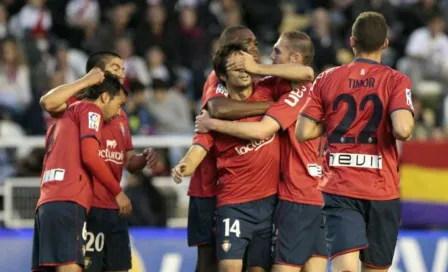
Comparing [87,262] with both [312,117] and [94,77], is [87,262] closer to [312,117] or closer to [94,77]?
[94,77]

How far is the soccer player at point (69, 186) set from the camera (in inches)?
389

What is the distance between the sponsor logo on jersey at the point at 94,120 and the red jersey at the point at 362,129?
6.49 ft

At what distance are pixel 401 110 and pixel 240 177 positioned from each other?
1585 mm

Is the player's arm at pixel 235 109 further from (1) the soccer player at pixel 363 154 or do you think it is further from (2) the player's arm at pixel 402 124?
(2) the player's arm at pixel 402 124

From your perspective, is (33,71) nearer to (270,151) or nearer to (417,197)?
(417,197)

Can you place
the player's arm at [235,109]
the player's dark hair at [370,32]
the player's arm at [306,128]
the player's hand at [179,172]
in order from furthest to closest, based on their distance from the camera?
1. the player's arm at [235,109]
2. the player's hand at [179,172]
3. the player's arm at [306,128]
4. the player's dark hair at [370,32]

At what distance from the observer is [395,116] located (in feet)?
28.7

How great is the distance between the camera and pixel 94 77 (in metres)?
9.92

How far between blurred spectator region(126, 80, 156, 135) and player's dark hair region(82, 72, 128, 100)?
20.6 ft

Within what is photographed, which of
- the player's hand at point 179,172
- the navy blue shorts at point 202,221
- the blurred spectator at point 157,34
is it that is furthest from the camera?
the blurred spectator at point 157,34

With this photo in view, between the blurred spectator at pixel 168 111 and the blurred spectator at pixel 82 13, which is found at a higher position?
the blurred spectator at pixel 82 13

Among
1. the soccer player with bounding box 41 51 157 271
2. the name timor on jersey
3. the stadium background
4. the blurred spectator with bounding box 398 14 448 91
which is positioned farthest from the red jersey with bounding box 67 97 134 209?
the blurred spectator with bounding box 398 14 448 91

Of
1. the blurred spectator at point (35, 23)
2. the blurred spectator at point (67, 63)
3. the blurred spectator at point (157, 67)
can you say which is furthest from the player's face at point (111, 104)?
the blurred spectator at point (35, 23)

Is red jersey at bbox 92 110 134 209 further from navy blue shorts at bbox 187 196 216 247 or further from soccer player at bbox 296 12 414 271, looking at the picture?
soccer player at bbox 296 12 414 271
